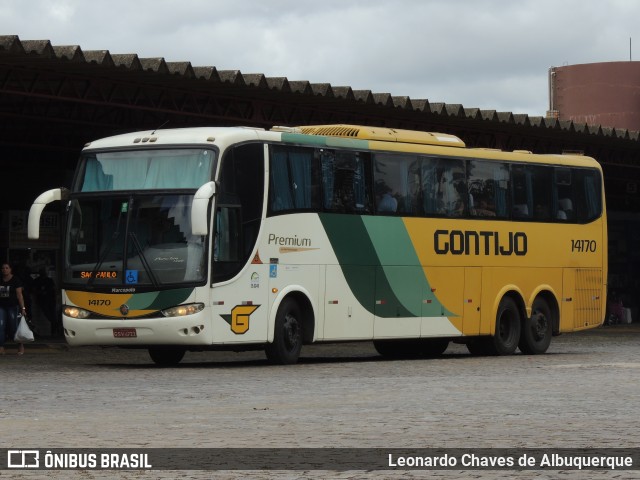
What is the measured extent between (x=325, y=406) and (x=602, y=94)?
55.1 meters

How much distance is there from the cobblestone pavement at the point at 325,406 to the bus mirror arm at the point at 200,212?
196 cm

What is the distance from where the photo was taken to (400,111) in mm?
34688

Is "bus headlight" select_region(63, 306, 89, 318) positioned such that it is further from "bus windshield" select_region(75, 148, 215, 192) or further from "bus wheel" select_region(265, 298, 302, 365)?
"bus wheel" select_region(265, 298, 302, 365)

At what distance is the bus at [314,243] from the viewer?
2184 centimetres

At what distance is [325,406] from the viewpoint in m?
15.4

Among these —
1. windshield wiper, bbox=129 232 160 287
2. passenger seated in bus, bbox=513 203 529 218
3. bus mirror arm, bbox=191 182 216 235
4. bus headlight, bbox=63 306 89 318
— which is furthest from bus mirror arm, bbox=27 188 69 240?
passenger seated in bus, bbox=513 203 529 218

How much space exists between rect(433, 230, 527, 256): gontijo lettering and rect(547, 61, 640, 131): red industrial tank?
4093 cm

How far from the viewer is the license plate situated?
21.8 metres

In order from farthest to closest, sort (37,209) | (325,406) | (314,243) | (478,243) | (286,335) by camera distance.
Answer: (478,243)
(314,243)
(286,335)
(37,209)
(325,406)

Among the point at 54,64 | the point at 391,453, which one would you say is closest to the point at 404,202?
the point at 54,64

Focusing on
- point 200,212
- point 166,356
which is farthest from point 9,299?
point 200,212

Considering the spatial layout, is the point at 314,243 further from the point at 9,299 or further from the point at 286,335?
the point at 9,299

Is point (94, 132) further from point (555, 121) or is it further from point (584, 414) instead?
point (584, 414)

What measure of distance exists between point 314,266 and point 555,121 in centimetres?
1674
